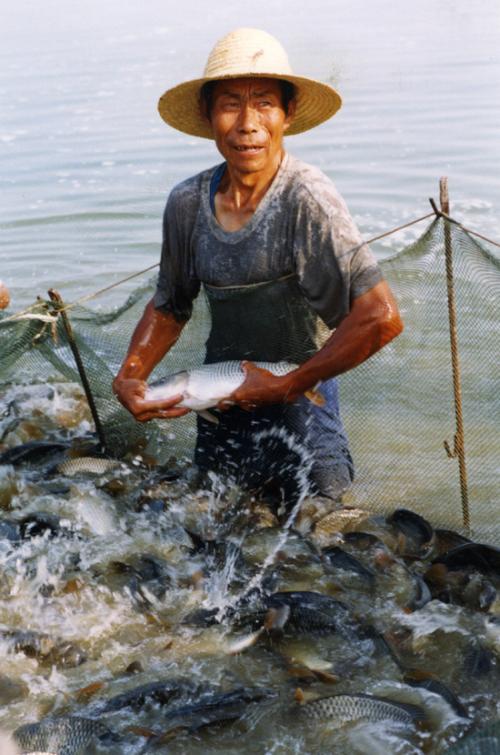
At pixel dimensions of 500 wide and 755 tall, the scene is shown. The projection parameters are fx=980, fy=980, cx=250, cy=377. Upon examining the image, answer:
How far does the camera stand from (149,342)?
5.02m

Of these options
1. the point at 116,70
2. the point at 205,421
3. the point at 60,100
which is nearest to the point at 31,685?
the point at 205,421

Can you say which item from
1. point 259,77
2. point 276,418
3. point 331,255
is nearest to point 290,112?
point 259,77

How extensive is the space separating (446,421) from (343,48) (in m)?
19.3

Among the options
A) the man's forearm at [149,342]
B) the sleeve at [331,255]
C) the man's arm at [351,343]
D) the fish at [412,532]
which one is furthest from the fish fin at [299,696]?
the man's forearm at [149,342]

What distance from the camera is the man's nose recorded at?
4324mm

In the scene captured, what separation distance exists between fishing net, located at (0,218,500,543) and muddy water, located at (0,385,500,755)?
13.1 inches

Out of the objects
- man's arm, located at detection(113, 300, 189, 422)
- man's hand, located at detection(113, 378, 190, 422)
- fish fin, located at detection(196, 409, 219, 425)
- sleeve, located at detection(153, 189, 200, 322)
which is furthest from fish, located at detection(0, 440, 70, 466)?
fish fin, located at detection(196, 409, 219, 425)

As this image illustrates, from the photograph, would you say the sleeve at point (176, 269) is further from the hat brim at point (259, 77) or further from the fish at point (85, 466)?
the fish at point (85, 466)

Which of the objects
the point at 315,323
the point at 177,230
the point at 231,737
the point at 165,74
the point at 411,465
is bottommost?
the point at 231,737

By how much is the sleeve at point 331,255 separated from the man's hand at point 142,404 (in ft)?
2.69

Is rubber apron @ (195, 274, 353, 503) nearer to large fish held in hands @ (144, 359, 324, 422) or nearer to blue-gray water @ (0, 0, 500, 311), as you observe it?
large fish held in hands @ (144, 359, 324, 422)

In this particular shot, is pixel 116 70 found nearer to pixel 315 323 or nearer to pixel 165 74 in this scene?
pixel 165 74

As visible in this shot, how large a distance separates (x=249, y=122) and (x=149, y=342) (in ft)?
4.21

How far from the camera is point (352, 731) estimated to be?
10.8 feet
